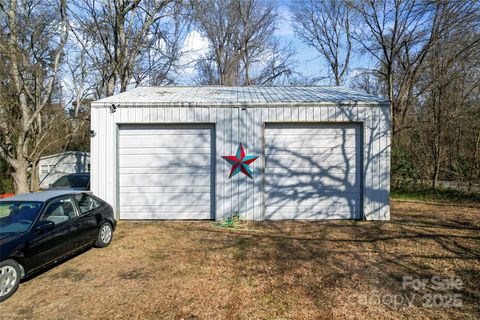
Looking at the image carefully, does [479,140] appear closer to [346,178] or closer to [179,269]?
[346,178]

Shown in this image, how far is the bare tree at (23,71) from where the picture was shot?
11.7 m

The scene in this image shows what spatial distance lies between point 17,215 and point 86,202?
1.25m

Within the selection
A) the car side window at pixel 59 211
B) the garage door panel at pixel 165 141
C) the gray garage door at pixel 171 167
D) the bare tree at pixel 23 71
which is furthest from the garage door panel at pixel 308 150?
the bare tree at pixel 23 71

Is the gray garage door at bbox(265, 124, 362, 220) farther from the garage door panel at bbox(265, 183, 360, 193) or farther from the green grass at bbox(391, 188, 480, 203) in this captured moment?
the green grass at bbox(391, 188, 480, 203)

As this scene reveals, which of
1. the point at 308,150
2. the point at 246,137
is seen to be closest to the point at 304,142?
the point at 308,150

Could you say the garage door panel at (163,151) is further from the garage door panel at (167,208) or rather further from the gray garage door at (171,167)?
the garage door panel at (167,208)

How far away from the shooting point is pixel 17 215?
14.3 ft

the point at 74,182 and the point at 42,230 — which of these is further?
the point at 74,182

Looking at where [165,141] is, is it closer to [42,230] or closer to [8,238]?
[42,230]

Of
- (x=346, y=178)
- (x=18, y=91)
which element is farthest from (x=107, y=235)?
(x=18, y=91)

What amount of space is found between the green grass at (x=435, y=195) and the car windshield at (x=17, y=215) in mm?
11665

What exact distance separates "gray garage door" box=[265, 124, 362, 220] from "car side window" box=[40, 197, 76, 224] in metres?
4.69

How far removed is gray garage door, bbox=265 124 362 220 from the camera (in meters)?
7.90

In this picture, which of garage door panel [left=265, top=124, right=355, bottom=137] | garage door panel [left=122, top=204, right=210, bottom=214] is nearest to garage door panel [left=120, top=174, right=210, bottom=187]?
garage door panel [left=122, top=204, right=210, bottom=214]
